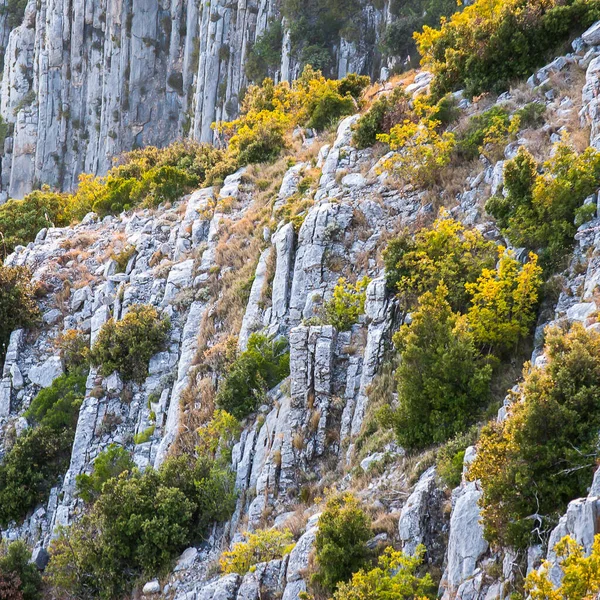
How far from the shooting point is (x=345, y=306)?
1902 cm

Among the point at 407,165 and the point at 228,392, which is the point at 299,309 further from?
the point at 407,165

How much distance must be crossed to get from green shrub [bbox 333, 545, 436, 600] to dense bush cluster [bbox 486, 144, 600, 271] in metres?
6.61

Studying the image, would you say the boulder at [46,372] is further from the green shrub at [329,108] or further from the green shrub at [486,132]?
the green shrub at [486,132]

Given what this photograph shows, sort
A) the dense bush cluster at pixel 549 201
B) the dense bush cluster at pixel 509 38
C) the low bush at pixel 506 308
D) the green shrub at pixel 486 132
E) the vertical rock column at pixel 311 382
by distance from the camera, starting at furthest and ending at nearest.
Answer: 1. the dense bush cluster at pixel 509 38
2. the green shrub at pixel 486 132
3. the vertical rock column at pixel 311 382
4. the dense bush cluster at pixel 549 201
5. the low bush at pixel 506 308

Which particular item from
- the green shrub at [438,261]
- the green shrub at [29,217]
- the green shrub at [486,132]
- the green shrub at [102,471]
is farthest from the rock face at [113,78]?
the green shrub at [438,261]

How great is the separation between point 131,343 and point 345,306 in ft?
25.4

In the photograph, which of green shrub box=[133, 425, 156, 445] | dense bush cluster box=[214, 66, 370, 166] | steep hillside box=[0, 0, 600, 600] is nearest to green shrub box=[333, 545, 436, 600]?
steep hillside box=[0, 0, 600, 600]

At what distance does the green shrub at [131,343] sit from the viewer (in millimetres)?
23719

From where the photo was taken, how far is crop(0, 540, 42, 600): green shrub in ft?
61.5

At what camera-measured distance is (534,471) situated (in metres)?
11.5

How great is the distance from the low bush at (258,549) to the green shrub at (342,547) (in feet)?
4.50

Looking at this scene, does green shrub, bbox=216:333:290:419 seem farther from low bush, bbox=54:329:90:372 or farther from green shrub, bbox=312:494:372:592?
low bush, bbox=54:329:90:372

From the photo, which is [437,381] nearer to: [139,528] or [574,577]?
[574,577]

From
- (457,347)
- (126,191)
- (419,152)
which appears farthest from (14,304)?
(457,347)
